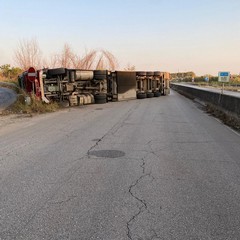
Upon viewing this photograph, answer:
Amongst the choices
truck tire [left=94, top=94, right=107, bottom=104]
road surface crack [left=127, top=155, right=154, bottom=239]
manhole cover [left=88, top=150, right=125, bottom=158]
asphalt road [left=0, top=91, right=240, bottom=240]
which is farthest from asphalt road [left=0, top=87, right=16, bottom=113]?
road surface crack [left=127, top=155, right=154, bottom=239]

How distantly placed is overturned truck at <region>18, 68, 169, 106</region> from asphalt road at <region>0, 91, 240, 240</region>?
1012 cm

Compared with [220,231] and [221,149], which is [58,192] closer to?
[220,231]

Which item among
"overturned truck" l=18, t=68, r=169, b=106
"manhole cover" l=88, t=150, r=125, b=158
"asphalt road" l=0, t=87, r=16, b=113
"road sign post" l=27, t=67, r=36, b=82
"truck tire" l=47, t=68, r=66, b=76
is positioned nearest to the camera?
"manhole cover" l=88, t=150, r=125, b=158

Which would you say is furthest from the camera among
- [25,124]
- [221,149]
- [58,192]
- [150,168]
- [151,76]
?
[151,76]

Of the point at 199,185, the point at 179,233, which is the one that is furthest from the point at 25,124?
the point at 179,233

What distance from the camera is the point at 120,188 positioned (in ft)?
15.3

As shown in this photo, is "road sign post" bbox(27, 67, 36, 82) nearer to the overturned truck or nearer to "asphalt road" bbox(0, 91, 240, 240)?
the overturned truck

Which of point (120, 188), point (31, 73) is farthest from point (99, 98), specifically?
point (120, 188)

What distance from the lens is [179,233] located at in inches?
129

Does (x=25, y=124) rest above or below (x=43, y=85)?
below

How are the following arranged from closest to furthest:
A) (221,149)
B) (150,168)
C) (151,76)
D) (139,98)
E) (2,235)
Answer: (2,235), (150,168), (221,149), (139,98), (151,76)

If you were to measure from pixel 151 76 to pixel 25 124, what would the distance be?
19.4m

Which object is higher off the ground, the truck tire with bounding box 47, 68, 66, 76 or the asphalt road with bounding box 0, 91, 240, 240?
the truck tire with bounding box 47, 68, 66, 76

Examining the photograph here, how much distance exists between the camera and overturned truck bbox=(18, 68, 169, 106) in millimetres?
18516
